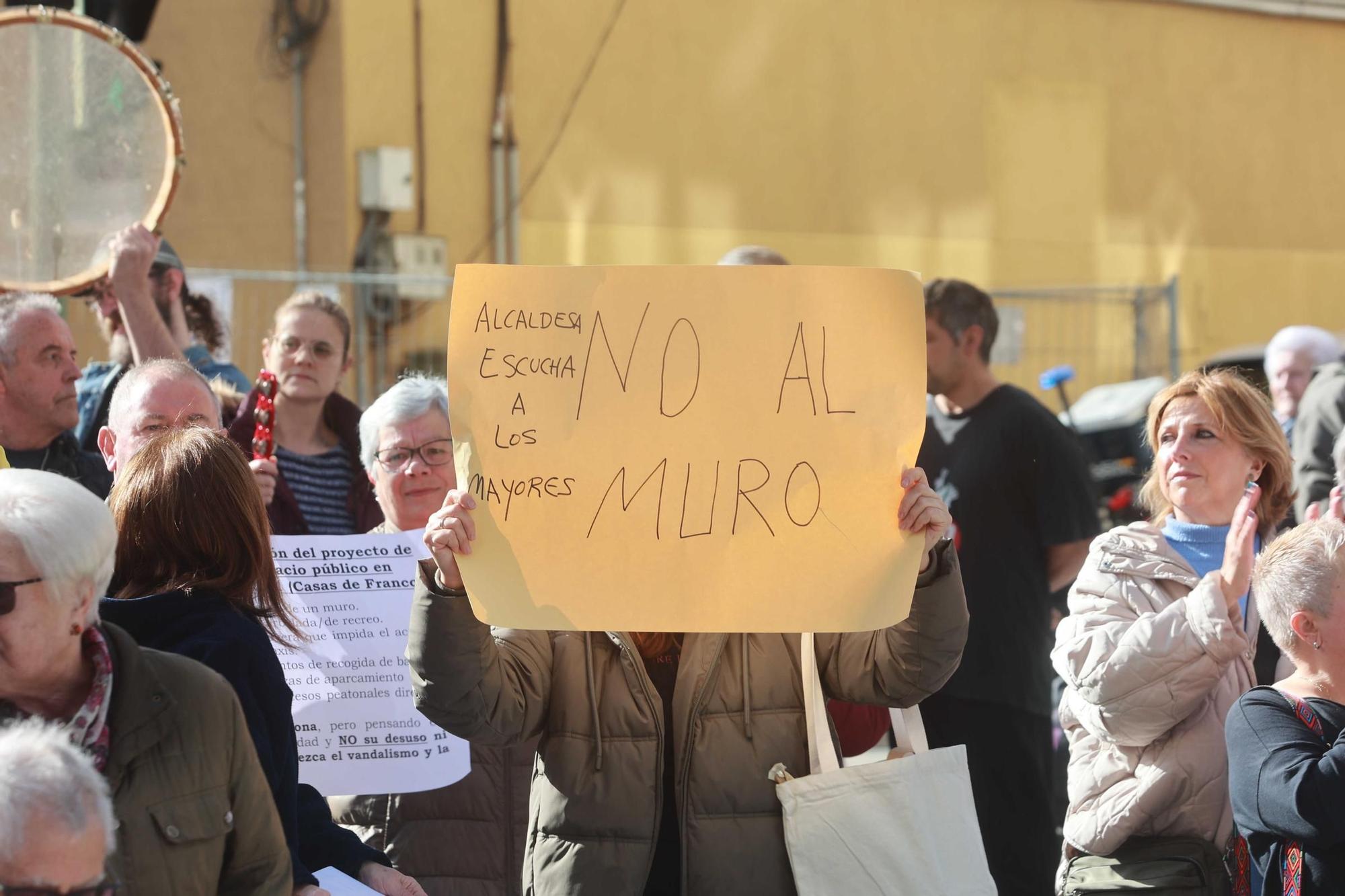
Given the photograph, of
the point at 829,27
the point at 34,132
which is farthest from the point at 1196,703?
the point at 829,27

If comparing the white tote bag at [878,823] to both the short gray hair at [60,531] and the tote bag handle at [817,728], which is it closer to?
the tote bag handle at [817,728]

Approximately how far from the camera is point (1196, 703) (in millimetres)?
3107

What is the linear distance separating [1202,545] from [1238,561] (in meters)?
0.34

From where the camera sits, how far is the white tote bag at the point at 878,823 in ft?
8.34

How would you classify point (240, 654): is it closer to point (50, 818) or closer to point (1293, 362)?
point (50, 818)

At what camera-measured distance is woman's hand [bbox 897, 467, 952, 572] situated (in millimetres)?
2502

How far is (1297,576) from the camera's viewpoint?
2.92 m

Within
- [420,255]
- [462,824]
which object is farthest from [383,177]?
[462,824]

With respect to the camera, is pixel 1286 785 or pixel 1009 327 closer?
pixel 1286 785

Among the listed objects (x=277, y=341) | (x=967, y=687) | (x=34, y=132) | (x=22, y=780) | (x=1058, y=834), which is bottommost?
(x=1058, y=834)

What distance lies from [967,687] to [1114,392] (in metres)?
6.02

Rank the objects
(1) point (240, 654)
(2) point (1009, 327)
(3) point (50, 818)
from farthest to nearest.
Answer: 1. (2) point (1009, 327)
2. (1) point (240, 654)
3. (3) point (50, 818)

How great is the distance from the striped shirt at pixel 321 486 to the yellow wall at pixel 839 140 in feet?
14.6

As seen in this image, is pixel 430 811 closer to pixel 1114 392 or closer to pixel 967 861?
pixel 967 861
